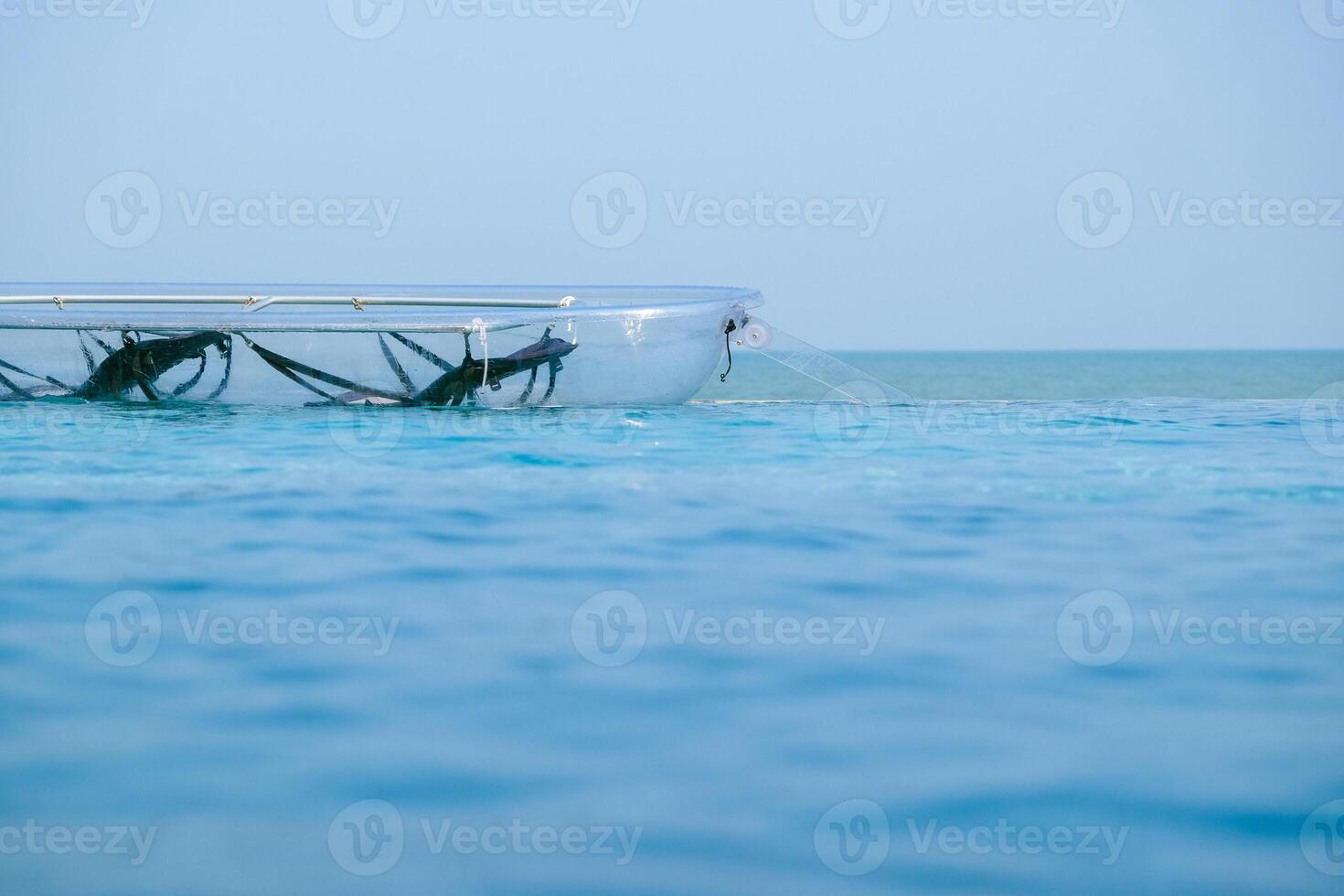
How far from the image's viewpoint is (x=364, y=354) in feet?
33.6

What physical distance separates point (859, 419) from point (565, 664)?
25.3 ft

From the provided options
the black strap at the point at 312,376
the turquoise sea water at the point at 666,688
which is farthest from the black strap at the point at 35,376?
the turquoise sea water at the point at 666,688

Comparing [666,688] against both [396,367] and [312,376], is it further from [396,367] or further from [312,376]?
[312,376]

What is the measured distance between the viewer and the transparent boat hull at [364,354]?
10.2 m

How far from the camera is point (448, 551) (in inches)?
176

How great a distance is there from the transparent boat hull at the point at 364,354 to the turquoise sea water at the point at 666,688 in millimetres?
4122

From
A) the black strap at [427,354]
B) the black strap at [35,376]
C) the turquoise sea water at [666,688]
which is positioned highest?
the black strap at [427,354]

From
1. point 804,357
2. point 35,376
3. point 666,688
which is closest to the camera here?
point 666,688

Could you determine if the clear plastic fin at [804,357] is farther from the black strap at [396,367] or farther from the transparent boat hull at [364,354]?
the black strap at [396,367]

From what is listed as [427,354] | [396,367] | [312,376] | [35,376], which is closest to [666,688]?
[427,354]

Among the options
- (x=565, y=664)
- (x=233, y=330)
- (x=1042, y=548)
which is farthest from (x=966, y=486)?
(x=233, y=330)

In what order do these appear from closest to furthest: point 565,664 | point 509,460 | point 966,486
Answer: point 565,664 < point 966,486 < point 509,460

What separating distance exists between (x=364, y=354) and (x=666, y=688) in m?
7.94

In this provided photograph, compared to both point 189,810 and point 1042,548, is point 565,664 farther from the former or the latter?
point 1042,548
